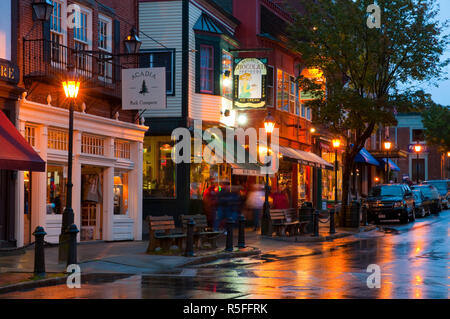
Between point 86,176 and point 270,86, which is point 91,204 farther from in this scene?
point 270,86

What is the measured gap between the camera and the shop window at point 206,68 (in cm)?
2916

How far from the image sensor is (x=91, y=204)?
22.3m

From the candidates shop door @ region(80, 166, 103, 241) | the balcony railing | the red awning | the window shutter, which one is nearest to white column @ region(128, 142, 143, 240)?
shop door @ region(80, 166, 103, 241)

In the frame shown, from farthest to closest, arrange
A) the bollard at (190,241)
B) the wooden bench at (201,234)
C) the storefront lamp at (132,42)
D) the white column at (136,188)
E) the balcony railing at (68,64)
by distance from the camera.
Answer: the white column at (136,188), the storefront lamp at (132,42), the wooden bench at (201,234), the balcony railing at (68,64), the bollard at (190,241)

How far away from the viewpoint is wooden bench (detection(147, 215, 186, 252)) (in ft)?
59.5

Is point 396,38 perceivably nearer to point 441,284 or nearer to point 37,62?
point 37,62

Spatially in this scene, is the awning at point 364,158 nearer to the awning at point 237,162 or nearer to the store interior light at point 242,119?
the store interior light at point 242,119

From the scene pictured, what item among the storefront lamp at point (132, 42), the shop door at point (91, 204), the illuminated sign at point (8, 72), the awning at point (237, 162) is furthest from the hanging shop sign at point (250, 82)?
the illuminated sign at point (8, 72)

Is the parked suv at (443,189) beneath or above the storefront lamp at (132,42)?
beneath

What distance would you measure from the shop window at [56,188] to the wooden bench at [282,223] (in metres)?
7.74

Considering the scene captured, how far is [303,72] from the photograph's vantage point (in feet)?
128

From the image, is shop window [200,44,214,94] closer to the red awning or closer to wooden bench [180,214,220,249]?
wooden bench [180,214,220,249]

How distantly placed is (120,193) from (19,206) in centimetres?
578

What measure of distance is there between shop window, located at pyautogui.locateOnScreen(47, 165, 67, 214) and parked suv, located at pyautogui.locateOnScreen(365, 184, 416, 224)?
19.0 m
